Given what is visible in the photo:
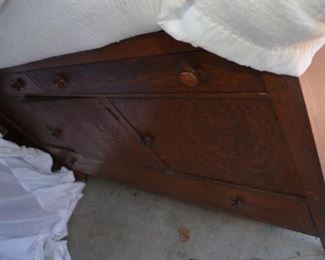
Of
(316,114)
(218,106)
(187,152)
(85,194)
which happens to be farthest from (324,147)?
(85,194)

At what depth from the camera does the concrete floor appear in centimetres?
102

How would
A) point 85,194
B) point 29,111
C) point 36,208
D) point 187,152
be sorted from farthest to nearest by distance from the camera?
point 85,194 < point 36,208 < point 29,111 < point 187,152

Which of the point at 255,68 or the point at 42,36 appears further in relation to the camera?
the point at 42,36

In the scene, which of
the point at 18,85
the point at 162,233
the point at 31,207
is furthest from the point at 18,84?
the point at 162,233

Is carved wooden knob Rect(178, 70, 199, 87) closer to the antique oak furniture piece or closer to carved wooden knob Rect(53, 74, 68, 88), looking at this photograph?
the antique oak furniture piece

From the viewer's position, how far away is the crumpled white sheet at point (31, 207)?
1267mm

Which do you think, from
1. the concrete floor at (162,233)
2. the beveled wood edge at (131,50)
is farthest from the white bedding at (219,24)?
the concrete floor at (162,233)

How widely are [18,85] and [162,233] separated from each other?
65 centimetres

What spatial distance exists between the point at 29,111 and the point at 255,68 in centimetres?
91

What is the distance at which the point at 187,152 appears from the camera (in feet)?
2.85

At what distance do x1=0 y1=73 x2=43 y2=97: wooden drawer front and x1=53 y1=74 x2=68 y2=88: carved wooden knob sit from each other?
13 centimetres

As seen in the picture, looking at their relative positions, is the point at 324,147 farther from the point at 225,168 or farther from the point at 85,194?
the point at 85,194

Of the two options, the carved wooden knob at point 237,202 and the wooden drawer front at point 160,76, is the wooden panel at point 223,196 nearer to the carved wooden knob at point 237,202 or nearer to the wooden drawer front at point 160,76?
the carved wooden knob at point 237,202

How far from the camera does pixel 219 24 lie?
44 centimetres
